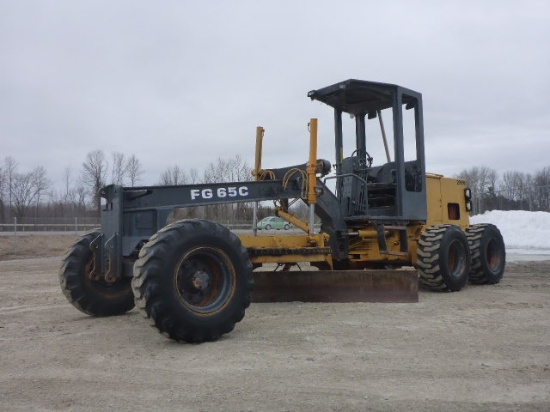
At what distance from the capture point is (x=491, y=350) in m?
4.80

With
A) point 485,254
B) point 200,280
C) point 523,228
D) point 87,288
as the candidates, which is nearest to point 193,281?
point 200,280

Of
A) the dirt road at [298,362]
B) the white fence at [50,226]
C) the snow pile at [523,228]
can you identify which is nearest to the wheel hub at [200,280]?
the dirt road at [298,362]

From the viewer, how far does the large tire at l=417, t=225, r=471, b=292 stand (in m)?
8.51

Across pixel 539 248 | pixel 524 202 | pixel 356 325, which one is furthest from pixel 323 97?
pixel 524 202

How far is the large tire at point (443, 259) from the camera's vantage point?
8508 millimetres

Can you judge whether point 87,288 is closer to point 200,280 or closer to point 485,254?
point 200,280

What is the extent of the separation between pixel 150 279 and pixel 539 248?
71.5 ft

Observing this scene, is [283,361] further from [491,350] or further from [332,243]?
[332,243]

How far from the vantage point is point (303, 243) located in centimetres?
748

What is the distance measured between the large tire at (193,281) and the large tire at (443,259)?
13.1 ft

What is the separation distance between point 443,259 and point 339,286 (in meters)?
2.10

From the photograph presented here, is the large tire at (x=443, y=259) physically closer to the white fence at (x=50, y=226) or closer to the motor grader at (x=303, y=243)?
the motor grader at (x=303, y=243)

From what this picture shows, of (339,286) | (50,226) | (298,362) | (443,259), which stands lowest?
(298,362)

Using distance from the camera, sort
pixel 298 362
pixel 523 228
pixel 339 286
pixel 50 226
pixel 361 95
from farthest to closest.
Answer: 1. pixel 50 226
2. pixel 523 228
3. pixel 361 95
4. pixel 339 286
5. pixel 298 362
